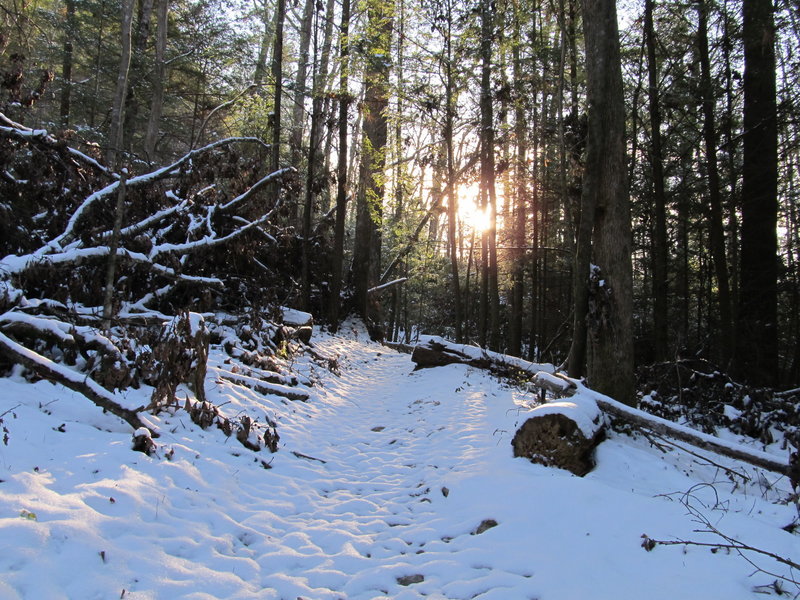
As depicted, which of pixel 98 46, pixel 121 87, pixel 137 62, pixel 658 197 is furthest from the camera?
pixel 98 46

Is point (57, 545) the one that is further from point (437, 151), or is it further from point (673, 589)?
point (437, 151)

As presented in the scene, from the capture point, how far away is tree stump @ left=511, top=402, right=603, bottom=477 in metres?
4.45

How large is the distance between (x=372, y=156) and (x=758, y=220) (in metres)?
10.8

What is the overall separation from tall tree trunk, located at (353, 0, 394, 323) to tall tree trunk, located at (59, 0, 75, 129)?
998 centimetres

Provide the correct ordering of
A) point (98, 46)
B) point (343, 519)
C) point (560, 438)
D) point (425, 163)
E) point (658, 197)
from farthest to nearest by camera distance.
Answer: point (98, 46) < point (425, 163) < point (658, 197) < point (560, 438) < point (343, 519)

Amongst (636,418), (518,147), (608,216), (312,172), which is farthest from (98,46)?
(636,418)

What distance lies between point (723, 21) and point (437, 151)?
7976 millimetres

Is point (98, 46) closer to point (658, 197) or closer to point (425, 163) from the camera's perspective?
point (425, 163)

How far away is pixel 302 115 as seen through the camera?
21.3 meters

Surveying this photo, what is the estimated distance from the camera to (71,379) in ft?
11.6

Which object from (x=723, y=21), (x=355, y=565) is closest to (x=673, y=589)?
(x=355, y=565)

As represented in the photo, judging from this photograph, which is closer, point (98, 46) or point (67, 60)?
point (98, 46)

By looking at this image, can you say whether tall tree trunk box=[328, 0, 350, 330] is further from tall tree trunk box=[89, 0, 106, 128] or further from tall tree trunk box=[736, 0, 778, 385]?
tall tree trunk box=[736, 0, 778, 385]

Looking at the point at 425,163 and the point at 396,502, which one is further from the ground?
the point at 425,163
